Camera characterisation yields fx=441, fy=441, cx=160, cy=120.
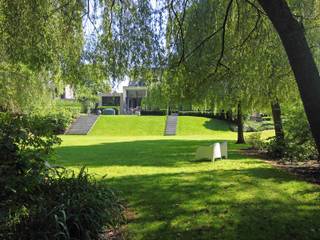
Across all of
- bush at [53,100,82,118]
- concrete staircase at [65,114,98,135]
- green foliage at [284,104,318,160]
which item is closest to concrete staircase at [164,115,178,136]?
concrete staircase at [65,114,98,135]

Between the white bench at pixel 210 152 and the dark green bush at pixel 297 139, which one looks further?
the white bench at pixel 210 152

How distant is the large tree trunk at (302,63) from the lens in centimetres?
475

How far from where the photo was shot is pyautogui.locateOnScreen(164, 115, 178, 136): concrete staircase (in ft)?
122

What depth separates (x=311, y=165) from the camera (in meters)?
13.0

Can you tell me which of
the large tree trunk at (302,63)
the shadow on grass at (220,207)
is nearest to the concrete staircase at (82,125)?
the shadow on grass at (220,207)

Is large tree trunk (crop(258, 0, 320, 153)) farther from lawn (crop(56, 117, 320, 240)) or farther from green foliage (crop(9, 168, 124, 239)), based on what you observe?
green foliage (crop(9, 168, 124, 239))

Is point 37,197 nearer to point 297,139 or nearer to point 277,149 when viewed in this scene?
point 297,139

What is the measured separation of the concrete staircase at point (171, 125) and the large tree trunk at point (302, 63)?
3198 centimetres

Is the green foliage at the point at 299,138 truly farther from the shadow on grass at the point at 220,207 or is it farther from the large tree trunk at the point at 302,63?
the large tree trunk at the point at 302,63

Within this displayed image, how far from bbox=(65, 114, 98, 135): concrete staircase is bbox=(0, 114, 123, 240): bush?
32.1 m

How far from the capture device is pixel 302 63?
478cm

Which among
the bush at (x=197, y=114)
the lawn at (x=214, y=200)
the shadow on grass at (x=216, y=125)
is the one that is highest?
the bush at (x=197, y=114)

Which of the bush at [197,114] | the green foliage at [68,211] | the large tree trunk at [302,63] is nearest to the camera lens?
the green foliage at [68,211]

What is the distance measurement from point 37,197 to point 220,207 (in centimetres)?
332
